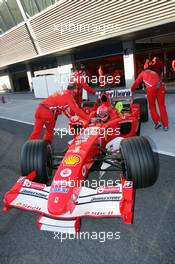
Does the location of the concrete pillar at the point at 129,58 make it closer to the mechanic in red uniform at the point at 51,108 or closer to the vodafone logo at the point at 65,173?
the mechanic in red uniform at the point at 51,108

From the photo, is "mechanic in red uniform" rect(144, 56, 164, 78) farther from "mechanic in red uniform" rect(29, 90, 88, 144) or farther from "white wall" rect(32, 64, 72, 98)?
"white wall" rect(32, 64, 72, 98)

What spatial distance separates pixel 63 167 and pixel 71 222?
0.73 m

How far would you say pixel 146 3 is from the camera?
335 inches

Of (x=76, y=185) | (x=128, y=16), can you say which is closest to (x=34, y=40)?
(x=128, y=16)

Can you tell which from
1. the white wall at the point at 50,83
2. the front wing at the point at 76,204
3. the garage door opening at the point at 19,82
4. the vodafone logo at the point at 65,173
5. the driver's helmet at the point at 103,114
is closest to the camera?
the front wing at the point at 76,204

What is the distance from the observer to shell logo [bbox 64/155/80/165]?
2839mm

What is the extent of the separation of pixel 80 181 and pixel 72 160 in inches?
11.6

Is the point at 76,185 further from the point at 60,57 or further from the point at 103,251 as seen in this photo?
the point at 60,57

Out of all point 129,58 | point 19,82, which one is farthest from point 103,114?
point 19,82

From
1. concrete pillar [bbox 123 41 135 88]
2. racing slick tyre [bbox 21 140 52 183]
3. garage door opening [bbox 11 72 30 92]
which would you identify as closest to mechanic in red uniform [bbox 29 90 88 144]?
racing slick tyre [bbox 21 140 52 183]

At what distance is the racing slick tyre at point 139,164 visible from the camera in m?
2.80

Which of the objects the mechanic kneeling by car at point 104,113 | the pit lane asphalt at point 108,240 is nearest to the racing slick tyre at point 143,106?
the mechanic kneeling by car at point 104,113

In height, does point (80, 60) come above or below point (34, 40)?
below

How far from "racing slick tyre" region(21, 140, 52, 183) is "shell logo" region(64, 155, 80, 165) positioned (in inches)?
16.4
